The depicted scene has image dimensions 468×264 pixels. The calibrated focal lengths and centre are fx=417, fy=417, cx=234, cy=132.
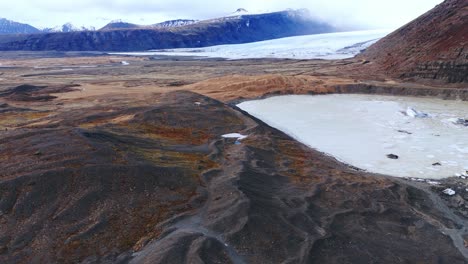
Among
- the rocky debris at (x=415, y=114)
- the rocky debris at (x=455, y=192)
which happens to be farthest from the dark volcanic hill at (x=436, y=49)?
the rocky debris at (x=455, y=192)

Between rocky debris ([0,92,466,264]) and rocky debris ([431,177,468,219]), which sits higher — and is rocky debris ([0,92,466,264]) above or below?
above

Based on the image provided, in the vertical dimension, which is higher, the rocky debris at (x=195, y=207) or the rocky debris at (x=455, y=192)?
the rocky debris at (x=195, y=207)

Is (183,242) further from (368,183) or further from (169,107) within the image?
(169,107)

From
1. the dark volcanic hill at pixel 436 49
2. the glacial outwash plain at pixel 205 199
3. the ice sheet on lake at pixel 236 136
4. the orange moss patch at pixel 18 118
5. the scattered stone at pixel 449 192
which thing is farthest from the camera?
the dark volcanic hill at pixel 436 49

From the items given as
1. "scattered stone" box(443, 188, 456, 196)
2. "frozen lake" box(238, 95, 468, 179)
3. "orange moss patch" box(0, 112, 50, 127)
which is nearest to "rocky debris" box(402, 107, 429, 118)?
"frozen lake" box(238, 95, 468, 179)

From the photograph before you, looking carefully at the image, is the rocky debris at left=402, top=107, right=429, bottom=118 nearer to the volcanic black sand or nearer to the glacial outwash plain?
the glacial outwash plain

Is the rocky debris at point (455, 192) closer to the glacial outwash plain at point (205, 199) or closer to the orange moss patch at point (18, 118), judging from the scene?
the glacial outwash plain at point (205, 199)

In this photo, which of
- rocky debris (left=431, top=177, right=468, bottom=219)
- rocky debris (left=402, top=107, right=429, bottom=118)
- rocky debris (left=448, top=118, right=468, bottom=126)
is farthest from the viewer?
rocky debris (left=402, top=107, right=429, bottom=118)
